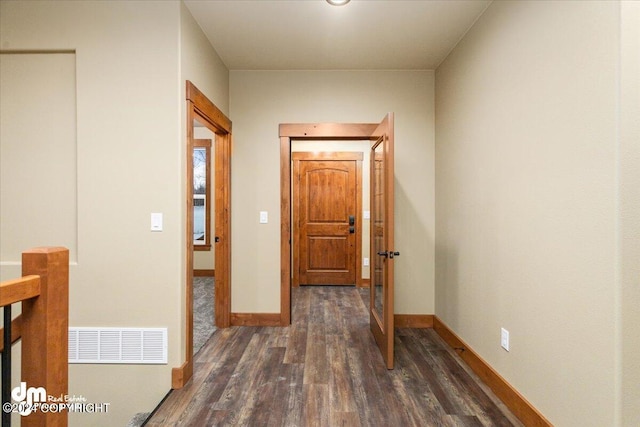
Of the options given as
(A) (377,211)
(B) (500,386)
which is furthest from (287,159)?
(B) (500,386)

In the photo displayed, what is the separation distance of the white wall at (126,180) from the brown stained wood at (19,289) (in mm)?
1191

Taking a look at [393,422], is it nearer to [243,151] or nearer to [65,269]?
[65,269]

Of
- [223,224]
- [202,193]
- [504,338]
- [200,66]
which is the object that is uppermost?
[200,66]

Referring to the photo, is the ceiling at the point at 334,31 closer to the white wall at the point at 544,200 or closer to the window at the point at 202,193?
the white wall at the point at 544,200

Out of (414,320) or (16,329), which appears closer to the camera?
(16,329)

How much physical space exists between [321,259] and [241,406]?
329cm

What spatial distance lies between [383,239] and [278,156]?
1.46 metres

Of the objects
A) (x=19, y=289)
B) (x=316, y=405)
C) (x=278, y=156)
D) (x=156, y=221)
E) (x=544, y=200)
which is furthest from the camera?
(x=278, y=156)

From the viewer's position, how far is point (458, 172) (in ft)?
9.35

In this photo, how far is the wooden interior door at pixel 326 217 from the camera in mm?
5152

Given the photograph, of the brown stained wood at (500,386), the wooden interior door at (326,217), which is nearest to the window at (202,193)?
the wooden interior door at (326,217)

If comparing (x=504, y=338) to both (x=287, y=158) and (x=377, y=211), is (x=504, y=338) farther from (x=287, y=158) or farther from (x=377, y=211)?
(x=287, y=158)

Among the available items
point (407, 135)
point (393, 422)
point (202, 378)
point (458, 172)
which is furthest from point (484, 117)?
point (202, 378)

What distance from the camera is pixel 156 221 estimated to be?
7.39 ft
